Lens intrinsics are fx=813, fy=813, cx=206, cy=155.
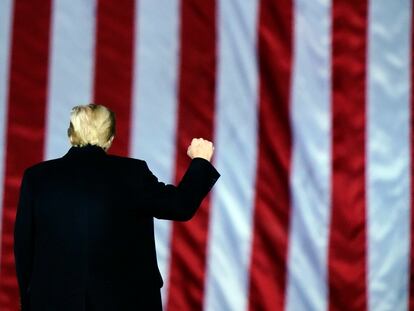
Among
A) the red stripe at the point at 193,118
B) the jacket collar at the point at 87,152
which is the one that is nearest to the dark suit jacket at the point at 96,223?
the jacket collar at the point at 87,152

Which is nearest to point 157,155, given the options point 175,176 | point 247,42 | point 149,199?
point 175,176

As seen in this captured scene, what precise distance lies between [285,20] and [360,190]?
46cm

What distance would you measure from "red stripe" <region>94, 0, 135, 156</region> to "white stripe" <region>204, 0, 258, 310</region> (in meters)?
0.22

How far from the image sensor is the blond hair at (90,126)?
4.46 feet

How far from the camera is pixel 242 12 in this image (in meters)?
2.02

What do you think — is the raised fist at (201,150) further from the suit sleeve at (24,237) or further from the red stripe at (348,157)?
the red stripe at (348,157)

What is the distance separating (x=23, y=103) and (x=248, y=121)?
56 centimetres

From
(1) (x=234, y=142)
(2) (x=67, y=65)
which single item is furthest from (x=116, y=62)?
(1) (x=234, y=142)

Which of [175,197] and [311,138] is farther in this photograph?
[311,138]

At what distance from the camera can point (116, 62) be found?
2021mm

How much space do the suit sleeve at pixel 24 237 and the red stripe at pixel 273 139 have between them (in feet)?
2.45

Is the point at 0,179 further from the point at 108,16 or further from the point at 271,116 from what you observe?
the point at 271,116

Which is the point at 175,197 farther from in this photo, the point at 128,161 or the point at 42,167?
the point at 42,167

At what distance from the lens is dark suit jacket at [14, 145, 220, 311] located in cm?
134
